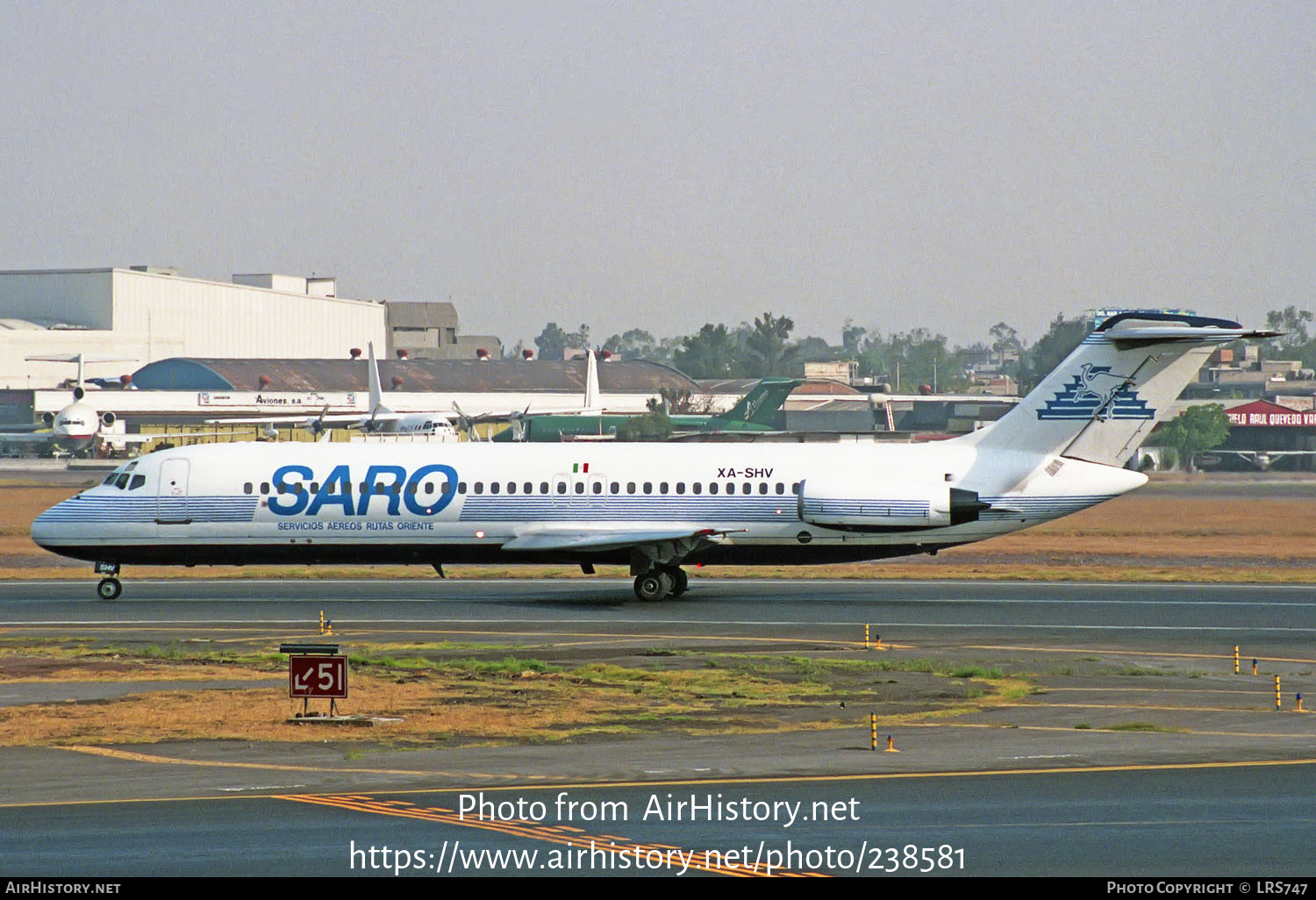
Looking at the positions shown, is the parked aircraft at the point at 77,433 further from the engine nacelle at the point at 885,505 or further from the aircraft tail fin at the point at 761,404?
the engine nacelle at the point at 885,505

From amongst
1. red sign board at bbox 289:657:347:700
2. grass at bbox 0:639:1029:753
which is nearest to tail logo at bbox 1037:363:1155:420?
grass at bbox 0:639:1029:753

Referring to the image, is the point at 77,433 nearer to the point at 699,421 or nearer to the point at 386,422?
the point at 386,422

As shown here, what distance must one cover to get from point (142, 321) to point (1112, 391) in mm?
132830

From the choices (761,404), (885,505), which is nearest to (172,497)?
(885,505)

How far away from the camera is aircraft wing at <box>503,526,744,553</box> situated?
1325 inches

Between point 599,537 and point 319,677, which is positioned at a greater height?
point 599,537

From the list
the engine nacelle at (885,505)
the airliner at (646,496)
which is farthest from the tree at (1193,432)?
the engine nacelle at (885,505)

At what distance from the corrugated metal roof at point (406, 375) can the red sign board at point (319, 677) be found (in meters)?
118

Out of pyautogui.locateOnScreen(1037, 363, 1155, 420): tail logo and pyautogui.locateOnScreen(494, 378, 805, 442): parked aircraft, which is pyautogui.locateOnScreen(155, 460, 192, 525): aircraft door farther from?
pyautogui.locateOnScreen(494, 378, 805, 442): parked aircraft

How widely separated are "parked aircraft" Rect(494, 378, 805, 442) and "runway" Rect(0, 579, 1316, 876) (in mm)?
67727

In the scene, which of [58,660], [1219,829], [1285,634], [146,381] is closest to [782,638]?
[1285,634]

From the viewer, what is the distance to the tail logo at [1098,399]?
33.2 m

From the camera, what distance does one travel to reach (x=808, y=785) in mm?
15477
